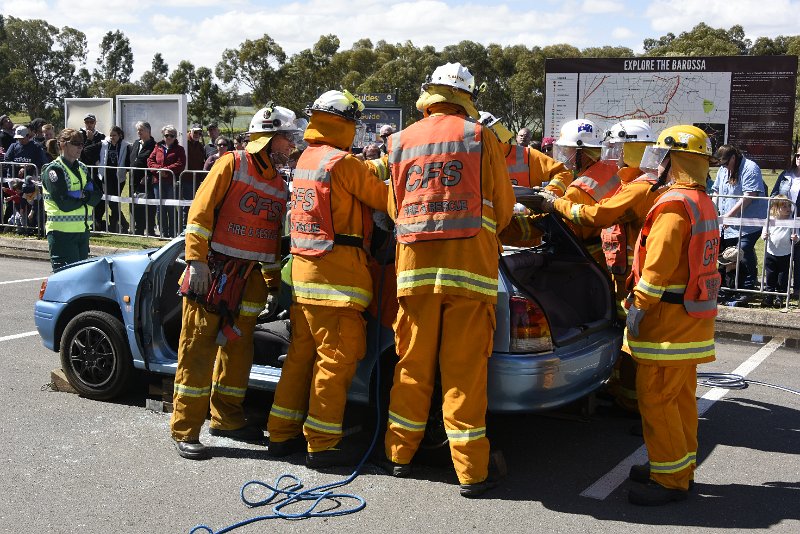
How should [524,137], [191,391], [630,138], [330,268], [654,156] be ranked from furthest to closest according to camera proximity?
[524,137]
[630,138]
[191,391]
[330,268]
[654,156]

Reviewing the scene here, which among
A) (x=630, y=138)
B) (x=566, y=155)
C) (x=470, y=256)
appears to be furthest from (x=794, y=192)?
(x=470, y=256)

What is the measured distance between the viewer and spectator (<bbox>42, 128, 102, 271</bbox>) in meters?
8.52

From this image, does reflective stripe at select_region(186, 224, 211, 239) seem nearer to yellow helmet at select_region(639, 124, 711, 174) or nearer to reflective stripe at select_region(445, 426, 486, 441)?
reflective stripe at select_region(445, 426, 486, 441)

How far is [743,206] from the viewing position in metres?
10.2

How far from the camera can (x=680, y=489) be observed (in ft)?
15.3

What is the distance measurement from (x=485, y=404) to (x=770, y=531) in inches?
58.6

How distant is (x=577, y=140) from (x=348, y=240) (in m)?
2.02

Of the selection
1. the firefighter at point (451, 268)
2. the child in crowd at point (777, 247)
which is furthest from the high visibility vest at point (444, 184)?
the child in crowd at point (777, 247)

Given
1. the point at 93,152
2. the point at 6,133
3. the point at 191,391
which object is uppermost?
the point at 6,133

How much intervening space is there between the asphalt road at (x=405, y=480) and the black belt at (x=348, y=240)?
45.2 inches

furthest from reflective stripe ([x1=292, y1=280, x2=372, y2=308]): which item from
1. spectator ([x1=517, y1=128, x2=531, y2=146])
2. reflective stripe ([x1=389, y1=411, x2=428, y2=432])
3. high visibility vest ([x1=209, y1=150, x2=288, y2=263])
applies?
spectator ([x1=517, y1=128, x2=531, y2=146])

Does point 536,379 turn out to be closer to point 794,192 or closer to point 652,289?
point 652,289

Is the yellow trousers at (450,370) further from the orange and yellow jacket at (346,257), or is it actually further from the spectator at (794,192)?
the spectator at (794,192)

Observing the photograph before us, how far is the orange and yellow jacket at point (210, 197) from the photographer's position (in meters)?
5.19
